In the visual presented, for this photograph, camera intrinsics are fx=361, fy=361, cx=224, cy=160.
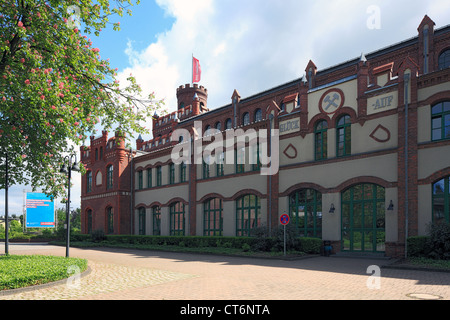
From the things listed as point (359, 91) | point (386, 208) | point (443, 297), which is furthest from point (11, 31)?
point (386, 208)

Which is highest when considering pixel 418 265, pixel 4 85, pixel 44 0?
pixel 44 0

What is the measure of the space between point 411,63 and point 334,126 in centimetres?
488

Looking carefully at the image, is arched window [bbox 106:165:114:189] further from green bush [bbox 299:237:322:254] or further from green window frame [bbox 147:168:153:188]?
green bush [bbox 299:237:322:254]

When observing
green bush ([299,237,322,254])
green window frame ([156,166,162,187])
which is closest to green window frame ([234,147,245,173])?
green bush ([299,237,322,254])

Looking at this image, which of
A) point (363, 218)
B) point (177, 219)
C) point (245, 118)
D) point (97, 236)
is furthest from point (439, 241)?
point (97, 236)

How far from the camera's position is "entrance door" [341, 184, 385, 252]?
18125 mm

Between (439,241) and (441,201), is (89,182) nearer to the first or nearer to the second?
(441,201)

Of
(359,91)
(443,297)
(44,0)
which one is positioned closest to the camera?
(443,297)

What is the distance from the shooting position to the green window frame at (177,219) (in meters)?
30.2

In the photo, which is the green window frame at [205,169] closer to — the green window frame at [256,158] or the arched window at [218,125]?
the green window frame at [256,158]

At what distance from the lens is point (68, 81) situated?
12922 mm

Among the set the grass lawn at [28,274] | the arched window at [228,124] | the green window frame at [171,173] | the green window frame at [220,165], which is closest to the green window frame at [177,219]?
the green window frame at [171,173]

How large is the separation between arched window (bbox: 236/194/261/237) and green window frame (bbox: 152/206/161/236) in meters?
10.3

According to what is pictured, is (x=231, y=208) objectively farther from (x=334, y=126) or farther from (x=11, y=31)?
(x=11, y=31)
